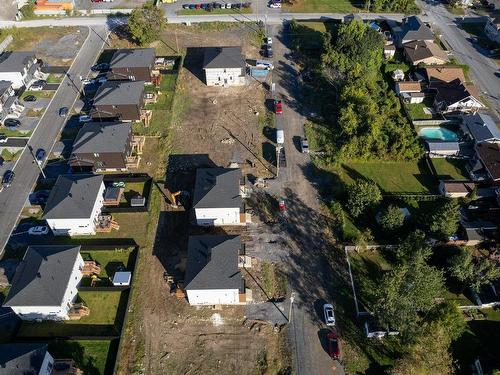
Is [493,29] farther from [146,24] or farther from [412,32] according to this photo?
[146,24]

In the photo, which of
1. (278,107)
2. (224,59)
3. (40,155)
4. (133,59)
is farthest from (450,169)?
(40,155)

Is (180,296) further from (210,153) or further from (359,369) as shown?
(210,153)

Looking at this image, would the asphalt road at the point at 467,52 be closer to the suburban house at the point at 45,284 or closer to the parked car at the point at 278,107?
the parked car at the point at 278,107

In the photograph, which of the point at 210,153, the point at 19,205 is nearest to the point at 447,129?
the point at 210,153

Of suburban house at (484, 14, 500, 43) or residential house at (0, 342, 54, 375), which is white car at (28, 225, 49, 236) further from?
suburban house at (484, 14, 500, 43)

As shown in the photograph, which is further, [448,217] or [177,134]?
[177,134]

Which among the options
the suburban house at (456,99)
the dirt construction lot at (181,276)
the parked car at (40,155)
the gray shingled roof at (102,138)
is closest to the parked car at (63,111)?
the parked car at (40,155)

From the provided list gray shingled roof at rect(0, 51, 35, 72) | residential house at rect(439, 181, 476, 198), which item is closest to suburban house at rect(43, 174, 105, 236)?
gray shingled roof at rect(0, 51, 35, 72)
